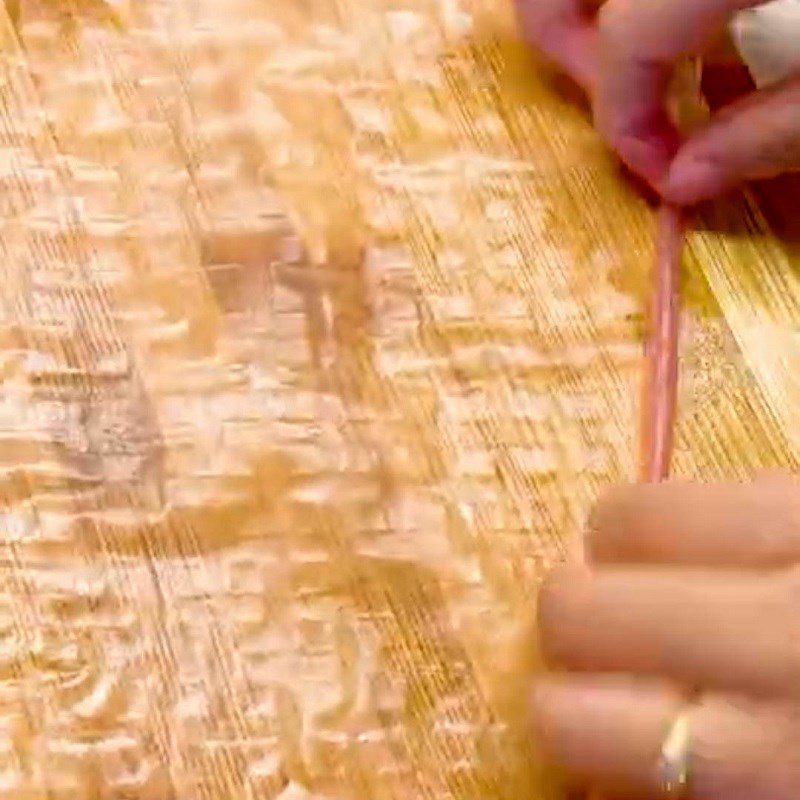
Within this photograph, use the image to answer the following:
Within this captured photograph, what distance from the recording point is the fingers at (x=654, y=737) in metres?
0.42

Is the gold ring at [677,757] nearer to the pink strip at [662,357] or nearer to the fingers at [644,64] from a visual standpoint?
the pink strip at [662,357]

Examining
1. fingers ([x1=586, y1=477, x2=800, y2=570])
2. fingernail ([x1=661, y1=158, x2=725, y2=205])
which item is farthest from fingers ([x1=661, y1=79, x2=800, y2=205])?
fingers ([x1=586, y1=477, x2=800, y2=570])

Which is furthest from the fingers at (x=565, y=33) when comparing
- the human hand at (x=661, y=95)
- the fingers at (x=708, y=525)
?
the fingers at (x=708, y=525)

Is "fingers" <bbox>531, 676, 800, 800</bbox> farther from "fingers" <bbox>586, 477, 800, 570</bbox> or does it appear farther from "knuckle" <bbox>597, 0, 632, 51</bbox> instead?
"knuckle" <bbox>597, 0, 632, 51</bbox>

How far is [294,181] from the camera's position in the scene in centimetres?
55

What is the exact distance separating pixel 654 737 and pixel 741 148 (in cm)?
21

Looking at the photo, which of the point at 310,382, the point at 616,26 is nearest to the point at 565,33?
the point at 616,26

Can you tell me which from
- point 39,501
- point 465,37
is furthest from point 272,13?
point 39,501

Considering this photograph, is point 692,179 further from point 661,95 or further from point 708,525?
point 708,525

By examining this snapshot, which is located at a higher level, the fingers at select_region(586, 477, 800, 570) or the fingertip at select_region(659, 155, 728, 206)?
the fingertip at select_region(659, 155, 728, 206)

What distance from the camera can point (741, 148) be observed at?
1.77 ft

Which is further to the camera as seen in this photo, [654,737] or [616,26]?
[616,26]

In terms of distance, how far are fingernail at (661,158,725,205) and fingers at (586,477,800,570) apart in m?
0.13

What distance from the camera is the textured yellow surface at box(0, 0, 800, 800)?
47cm
